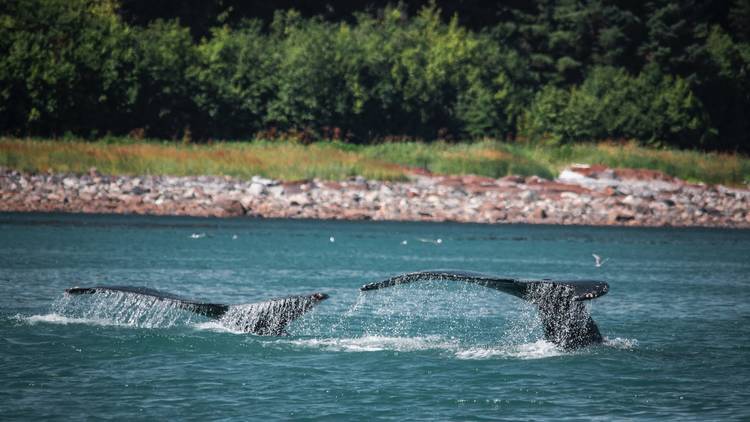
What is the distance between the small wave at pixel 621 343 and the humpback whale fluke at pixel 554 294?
980 millimetres

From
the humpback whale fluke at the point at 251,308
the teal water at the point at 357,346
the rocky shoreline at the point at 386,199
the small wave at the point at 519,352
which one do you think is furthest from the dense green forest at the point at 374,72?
the small wave at the point at 519,352

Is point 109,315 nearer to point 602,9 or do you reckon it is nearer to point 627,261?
point 627,261

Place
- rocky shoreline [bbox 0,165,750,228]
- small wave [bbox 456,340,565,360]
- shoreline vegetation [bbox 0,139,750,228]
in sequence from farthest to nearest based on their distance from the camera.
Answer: shoreline vegetation [bbox 0,139,750,228]
rocky shoreline [bbox 0,165,750,228]
small wave [bbox 456,340,565,360]

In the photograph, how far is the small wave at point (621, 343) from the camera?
72.2 ft

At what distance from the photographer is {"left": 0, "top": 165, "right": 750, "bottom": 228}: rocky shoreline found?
5797cm

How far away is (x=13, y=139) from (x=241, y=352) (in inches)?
1889

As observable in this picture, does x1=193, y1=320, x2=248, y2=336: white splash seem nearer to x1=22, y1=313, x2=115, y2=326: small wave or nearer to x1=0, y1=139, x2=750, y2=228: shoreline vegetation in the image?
x1=22, y1=313, x2=115, y2=326: small wave

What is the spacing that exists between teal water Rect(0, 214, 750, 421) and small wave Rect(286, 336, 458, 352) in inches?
1.9

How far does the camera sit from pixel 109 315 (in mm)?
25391

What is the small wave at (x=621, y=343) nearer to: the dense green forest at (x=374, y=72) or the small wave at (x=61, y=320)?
the small wave at (x=61, y=320)

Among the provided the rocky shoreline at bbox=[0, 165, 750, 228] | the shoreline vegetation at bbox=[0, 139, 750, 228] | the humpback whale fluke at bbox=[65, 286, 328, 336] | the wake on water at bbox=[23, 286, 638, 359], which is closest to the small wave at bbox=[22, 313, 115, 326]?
the wake on water at bbox=[23, 286, 638, 359]

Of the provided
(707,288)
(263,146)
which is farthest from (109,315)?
(263,146)

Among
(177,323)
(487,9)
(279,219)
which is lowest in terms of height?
(279,219)

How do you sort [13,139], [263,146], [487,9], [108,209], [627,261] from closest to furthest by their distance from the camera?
[627,261], [108,209], [13,139], [263,146], [487,9]
